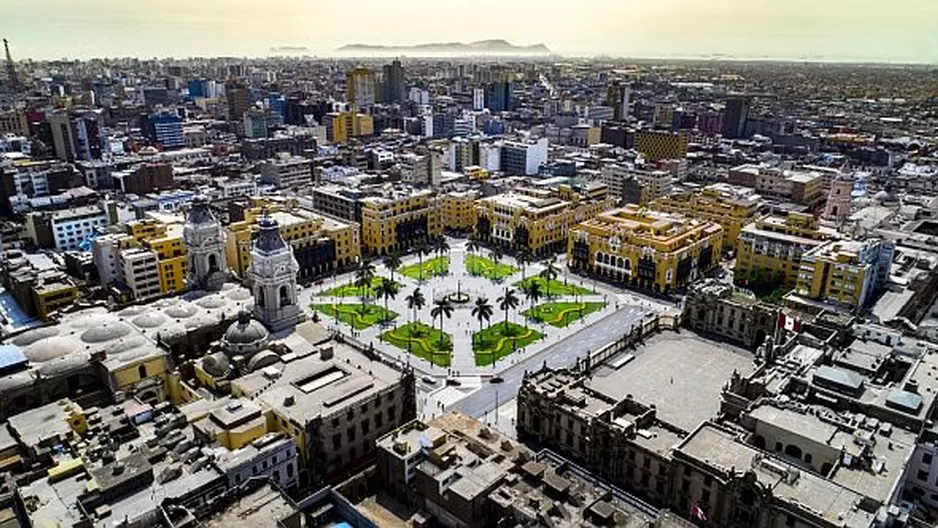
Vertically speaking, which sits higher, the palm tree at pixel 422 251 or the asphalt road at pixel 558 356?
the palm tree at pixel 422 251

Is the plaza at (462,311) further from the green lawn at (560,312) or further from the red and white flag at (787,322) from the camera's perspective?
the red and white flag at (787,322)

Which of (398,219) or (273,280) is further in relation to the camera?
(398,219)

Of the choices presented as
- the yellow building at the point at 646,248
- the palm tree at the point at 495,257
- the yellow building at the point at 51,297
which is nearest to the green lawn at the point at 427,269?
the palm tree at the point at 495,257

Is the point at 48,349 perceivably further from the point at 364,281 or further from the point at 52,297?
the point at 364,281

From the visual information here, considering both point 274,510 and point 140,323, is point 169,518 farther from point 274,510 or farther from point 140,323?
point 140,323

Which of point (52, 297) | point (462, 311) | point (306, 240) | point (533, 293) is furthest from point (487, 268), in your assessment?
point (52, 297)

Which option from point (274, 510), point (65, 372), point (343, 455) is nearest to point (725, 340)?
point (343, 455)
